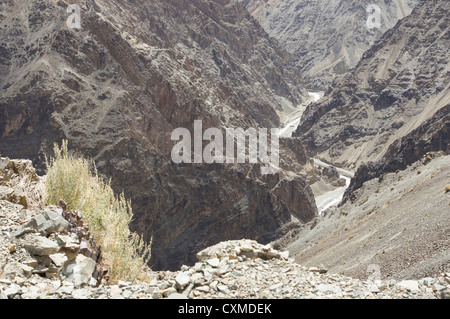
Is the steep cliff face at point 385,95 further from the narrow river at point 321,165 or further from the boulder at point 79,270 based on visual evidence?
the boulder at point 79,270

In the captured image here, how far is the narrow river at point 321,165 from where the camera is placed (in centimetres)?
7916

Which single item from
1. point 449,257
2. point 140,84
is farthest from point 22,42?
point 449,257

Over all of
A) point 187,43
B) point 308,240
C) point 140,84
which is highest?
point 187,43

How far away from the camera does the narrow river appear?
3117 inches

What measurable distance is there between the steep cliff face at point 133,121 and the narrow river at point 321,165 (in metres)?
7.73

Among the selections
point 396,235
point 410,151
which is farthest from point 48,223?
point 410,151

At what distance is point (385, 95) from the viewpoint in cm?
11800

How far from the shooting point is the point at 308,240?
35.0 meters

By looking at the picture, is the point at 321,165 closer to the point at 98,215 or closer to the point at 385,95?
the point at 385,95

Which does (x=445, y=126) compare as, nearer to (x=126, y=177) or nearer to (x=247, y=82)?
(x=126, y=177)

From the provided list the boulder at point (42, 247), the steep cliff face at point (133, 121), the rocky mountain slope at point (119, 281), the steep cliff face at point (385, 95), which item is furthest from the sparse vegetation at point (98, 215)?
the steep cliff face at point (385, 95)

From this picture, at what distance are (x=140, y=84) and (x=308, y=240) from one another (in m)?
33.7

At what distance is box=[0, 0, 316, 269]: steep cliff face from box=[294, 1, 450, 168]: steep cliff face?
142 ft

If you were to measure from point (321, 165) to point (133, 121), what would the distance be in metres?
62.6
